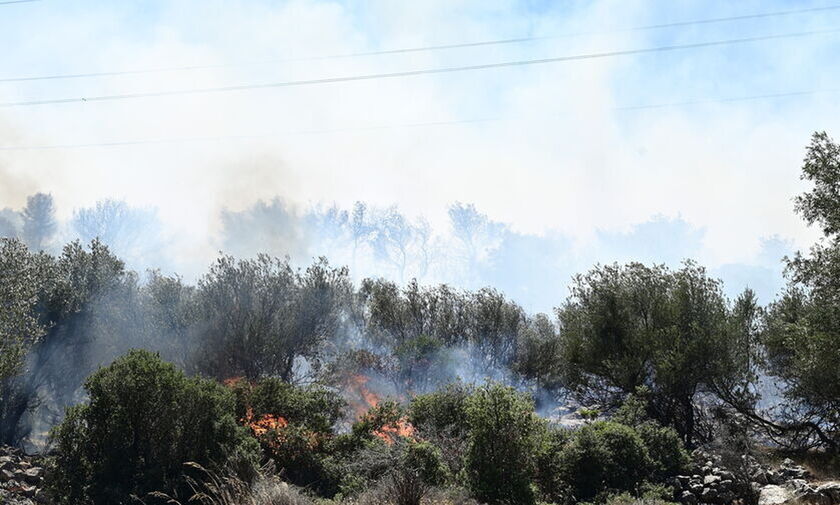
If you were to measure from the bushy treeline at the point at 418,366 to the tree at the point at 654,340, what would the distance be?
9 cm

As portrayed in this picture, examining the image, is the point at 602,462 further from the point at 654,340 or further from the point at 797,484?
the point at 654,340

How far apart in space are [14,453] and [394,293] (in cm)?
2811

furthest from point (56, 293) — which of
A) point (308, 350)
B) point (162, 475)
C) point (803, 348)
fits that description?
point (803, 348)

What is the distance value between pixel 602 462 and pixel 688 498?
2747mm

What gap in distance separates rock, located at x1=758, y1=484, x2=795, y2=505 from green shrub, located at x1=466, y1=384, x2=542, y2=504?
770 cm

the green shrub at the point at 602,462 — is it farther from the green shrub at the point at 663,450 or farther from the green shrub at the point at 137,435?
the green shrub at the point at 137,435

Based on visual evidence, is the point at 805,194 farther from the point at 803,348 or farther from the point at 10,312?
the point at 10,312

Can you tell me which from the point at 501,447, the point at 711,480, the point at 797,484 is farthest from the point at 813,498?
the point at 501,447

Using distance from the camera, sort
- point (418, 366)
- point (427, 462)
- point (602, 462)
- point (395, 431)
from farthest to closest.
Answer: point (418, 366)
point (395, 431)
point (602, 462)
point (427, 462)

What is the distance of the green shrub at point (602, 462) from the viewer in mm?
18875

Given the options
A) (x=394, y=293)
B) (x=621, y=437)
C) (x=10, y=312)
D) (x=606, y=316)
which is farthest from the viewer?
(x=394, y=293)

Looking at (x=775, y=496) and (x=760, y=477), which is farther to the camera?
(x=760, y=477)

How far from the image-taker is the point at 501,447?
1562 cm

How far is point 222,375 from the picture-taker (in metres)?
35.7
